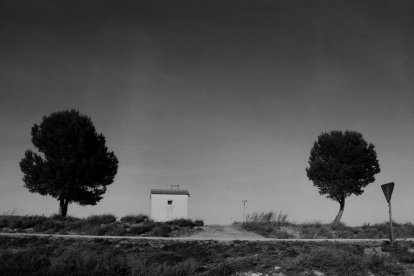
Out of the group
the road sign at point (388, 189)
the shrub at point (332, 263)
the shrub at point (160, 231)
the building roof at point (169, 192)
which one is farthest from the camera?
the building roof at point (169, 192)

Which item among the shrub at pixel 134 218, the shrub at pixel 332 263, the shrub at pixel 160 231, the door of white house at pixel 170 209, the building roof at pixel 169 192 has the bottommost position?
the shrub at pixel 332 263

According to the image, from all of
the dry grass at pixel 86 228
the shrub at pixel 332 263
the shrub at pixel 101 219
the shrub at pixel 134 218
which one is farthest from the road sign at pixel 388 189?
the shrub at pixel 134 218

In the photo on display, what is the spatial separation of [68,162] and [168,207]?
11356mm

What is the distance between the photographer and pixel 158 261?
1140 cm

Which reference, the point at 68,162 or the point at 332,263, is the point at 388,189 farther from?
the point at 68,162

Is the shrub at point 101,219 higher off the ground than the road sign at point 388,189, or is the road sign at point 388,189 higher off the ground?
the road sign at point 388,189

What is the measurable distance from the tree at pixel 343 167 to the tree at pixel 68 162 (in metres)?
19.8

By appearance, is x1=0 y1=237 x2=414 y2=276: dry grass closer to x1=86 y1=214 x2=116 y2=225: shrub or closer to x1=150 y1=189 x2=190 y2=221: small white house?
x1=86 y1=214 x2=116 y2=225: shrub

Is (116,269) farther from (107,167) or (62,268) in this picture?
(107,167)

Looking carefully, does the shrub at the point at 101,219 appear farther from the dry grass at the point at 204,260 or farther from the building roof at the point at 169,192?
the building roof at the point at 169,192

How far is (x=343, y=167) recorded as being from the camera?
3494cm

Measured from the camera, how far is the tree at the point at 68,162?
31.2 m

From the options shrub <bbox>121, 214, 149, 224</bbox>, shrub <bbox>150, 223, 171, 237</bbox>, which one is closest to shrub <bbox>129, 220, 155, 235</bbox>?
shrub <bbox>150, 223, 171, 237</bbox>

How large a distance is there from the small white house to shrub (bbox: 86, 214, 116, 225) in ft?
33.3
